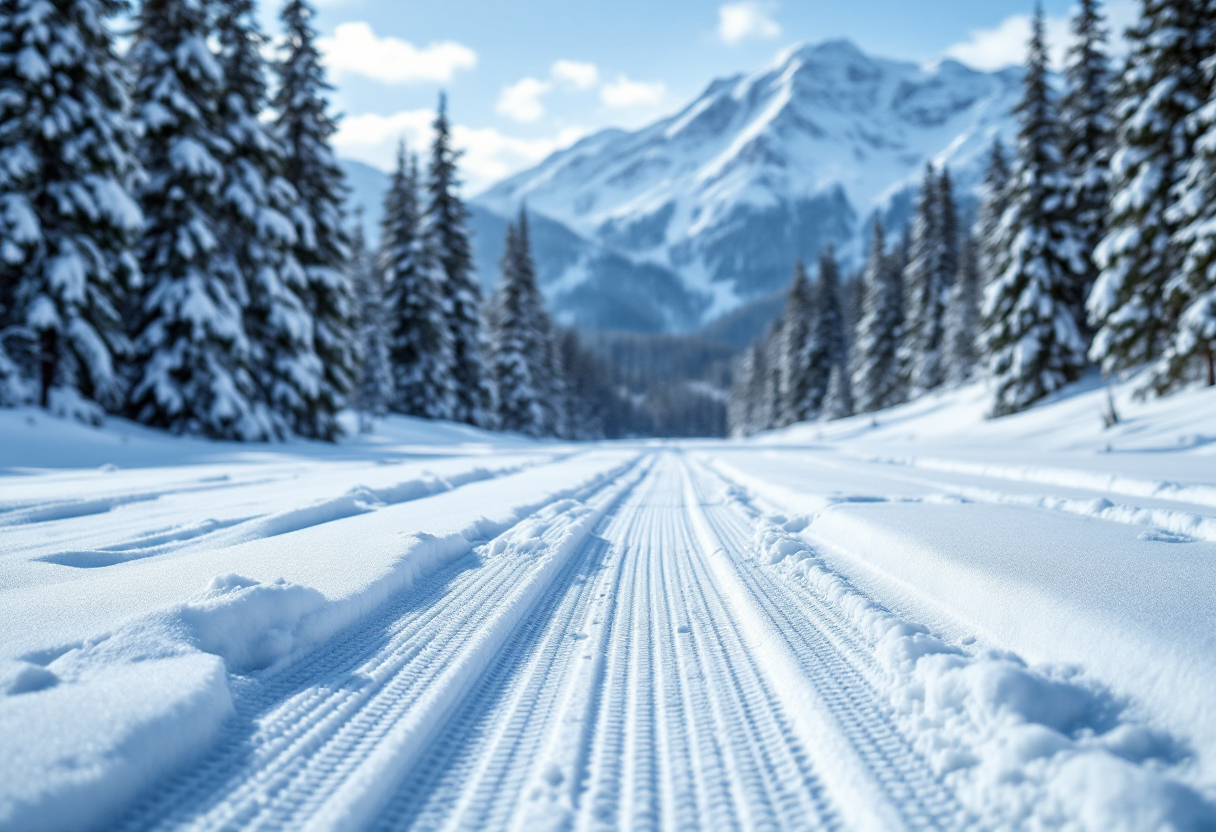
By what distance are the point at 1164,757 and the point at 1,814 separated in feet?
6.71

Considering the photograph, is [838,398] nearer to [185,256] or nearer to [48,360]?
[185,256]

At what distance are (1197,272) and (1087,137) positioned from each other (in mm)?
12051

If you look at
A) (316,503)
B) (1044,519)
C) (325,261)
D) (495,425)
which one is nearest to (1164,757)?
(1044,519)

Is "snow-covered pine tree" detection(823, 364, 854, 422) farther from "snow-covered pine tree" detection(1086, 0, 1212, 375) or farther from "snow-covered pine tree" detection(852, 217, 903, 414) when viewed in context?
"snow-covered pine tree" detection(1086, 0, 1212, 375)

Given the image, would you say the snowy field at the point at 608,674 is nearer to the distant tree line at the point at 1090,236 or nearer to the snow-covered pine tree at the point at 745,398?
the distant tree line at the point at 1090,236

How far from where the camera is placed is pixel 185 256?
1162 centimetres

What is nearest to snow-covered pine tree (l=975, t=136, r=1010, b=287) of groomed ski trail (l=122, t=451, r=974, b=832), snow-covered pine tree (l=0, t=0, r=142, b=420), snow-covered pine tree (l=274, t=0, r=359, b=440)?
snow-covered pine tree (l=274, t=0, r=359, b=440)

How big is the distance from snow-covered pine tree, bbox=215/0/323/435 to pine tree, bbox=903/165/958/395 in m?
27.5

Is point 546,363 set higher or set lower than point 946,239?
lower

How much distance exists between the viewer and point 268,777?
1249 millimetres

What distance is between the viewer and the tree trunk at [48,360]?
388 inches

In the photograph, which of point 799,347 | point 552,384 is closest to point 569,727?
point 552,384

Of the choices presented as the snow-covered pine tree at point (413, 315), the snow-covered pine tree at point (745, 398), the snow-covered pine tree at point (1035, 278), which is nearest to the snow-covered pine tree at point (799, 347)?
the snow-covered pine tree at point (745, 398)

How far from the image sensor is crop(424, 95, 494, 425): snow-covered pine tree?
984 inches
